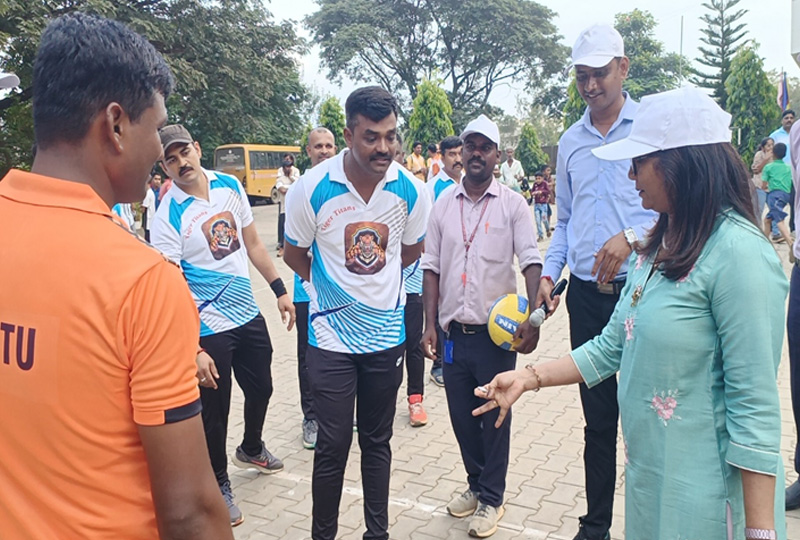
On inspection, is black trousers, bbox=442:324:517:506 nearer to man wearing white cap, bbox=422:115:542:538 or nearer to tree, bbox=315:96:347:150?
man wearing white cap, bbox=422:115:542:538

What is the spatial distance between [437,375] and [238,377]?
2.39 meters

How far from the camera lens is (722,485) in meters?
1.85

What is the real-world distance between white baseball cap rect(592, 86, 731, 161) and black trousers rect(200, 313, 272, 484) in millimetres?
2591

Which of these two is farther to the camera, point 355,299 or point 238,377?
point 238,377

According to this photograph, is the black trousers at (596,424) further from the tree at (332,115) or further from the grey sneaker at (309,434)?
the tree at (332,115)

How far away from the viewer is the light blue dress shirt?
123 inches

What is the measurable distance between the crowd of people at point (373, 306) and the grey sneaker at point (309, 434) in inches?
36.2

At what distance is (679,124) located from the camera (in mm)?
1931

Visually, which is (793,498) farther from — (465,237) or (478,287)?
(465,237)

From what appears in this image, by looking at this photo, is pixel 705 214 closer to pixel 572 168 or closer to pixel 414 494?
pixel 572 168

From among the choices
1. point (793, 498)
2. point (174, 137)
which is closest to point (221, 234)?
point (174, 137)

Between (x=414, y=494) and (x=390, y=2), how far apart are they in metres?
44.4

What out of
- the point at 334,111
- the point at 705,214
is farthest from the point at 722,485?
the point at 334,111

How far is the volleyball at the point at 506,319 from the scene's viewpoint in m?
3.47
